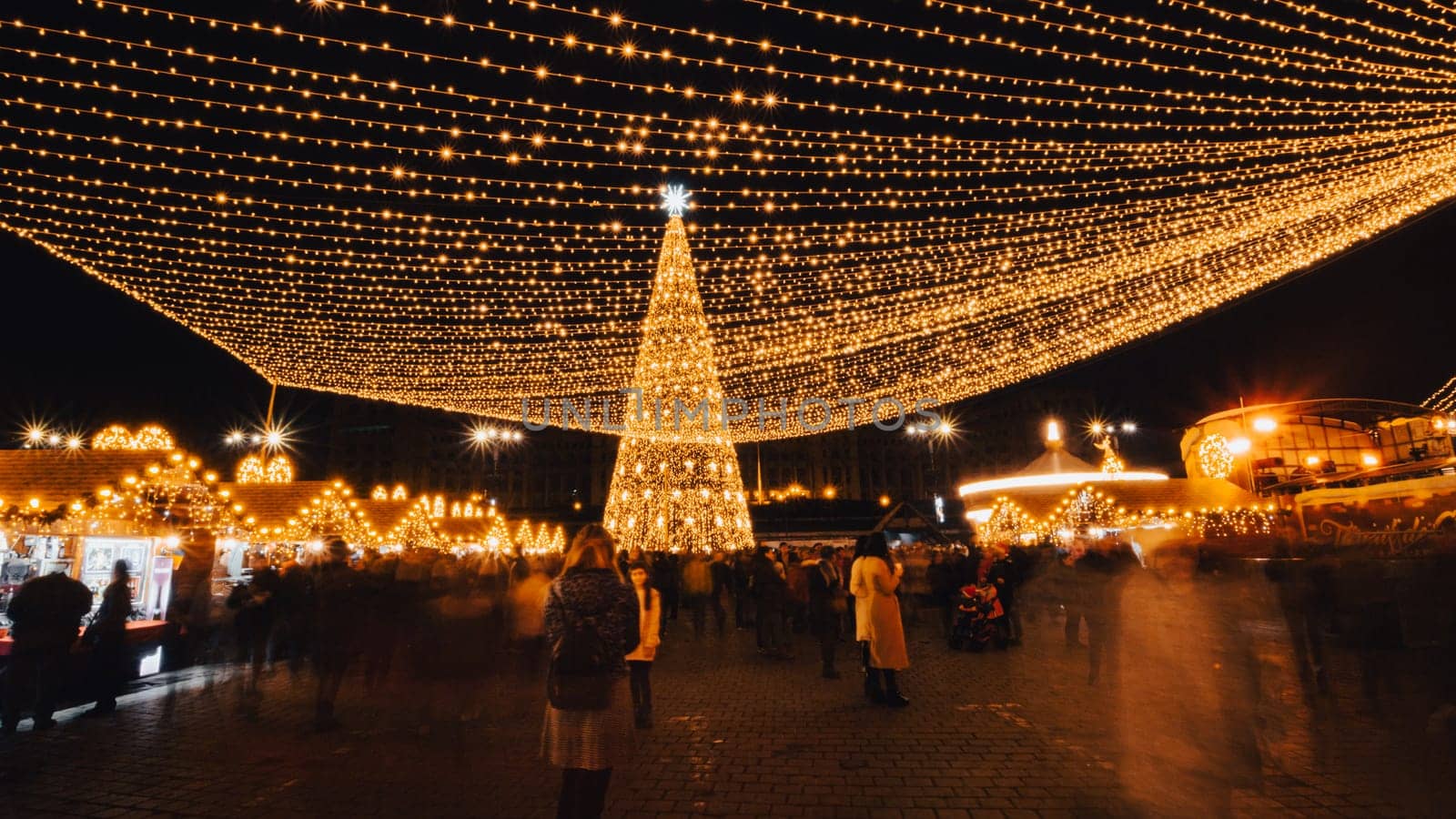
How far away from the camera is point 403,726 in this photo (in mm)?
5957

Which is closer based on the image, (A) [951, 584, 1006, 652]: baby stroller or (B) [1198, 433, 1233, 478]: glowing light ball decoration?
(A) [951, 584, 1006, 652]: baby stroller

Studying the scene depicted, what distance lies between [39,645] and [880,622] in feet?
24.6

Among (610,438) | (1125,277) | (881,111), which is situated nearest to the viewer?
(881,111)

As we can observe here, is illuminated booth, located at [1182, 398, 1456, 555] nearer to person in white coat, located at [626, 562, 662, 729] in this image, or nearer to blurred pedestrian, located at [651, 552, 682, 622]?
blurred pedestrian, located at [651, 552, 682, 622]

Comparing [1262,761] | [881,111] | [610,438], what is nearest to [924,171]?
[881,111]

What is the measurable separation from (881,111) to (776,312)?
552 centimetres

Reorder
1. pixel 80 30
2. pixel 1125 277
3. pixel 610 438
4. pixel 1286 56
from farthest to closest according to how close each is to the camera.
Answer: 1. pixel 610 438
2. pixel 1125 277
3. pixel 1286 56
4. pixel 80 30

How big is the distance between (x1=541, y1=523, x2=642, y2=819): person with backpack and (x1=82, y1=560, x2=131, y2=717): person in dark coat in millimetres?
6363

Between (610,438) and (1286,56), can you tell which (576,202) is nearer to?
(1286,56)

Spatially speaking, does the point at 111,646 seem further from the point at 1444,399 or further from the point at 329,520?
the point at 1444,399

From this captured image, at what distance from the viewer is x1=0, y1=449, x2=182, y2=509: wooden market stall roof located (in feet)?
23.5

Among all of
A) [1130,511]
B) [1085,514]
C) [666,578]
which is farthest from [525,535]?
[1130,511]

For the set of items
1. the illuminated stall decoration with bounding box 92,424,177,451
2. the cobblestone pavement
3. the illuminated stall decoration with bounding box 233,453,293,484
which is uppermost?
the illuminated stall decoration with bounding box 233,453,293,484

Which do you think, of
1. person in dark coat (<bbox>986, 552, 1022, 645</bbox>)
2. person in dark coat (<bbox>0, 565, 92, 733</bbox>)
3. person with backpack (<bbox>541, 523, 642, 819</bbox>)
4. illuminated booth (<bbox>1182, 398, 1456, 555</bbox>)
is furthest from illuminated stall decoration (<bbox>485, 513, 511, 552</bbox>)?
illuminated booth (<bbox>1182, 398, 1456, 555</bbox>)
